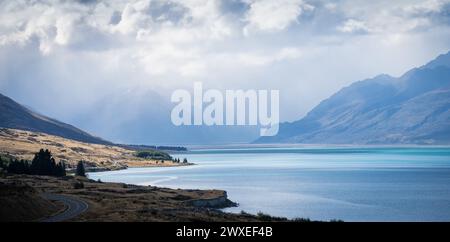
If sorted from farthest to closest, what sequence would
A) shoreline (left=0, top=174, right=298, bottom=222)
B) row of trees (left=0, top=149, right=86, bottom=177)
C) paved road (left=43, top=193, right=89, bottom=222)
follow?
row of trees (left=0, top=149, right=86, bottom=177) → shoreline (left=0, top=174, right=298, bottom=222) → paved road (left=43, top=193, right=89, bottom=222)

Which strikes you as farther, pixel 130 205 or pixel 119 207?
pixel 130 205

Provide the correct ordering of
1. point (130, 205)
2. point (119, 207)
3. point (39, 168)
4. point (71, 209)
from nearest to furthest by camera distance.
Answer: point (71, 209) < point (119, 207) < point (130, 205) < point (39, 168)

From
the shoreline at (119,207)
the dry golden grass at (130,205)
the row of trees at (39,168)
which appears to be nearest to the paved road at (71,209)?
the shoreline at (119,207)

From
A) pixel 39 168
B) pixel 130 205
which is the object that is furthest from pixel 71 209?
pixel 39 168

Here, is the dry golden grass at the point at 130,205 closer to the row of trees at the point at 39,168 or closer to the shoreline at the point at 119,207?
the shoreline at the point at 119,207

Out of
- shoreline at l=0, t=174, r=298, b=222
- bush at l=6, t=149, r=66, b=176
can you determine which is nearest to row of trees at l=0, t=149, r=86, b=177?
bush at l=6, t=149, r=66, b=176

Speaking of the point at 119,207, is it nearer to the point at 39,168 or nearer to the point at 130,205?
the point at 130,205

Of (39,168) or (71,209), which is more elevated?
(39,168)

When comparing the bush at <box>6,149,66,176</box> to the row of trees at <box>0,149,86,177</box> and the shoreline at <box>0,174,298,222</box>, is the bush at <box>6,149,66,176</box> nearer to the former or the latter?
the row of trees at <box>0,149,86,177</box>
